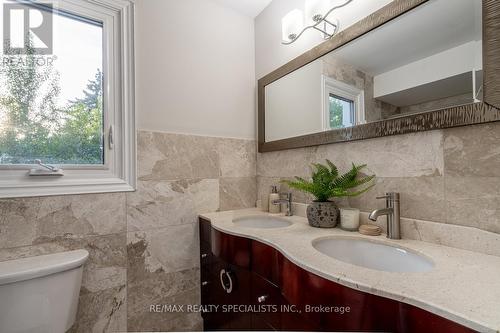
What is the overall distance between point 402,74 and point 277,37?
91cm

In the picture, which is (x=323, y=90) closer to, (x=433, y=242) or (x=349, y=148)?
(x=349, y=148)

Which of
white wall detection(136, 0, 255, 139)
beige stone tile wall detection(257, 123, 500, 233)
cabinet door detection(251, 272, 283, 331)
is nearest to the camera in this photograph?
beige stone tile wall detection(257, 123, 500, 233)

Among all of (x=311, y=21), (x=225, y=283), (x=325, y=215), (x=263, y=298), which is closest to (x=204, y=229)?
(x=225, y=283)

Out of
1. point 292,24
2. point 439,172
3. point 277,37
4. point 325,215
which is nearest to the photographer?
point 439,172

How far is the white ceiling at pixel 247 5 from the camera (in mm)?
1574

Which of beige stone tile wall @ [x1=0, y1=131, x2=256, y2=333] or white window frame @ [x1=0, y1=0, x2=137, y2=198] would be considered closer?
beige stone tile wall @ [x1=0, y1=131, x2=256, y2=333]

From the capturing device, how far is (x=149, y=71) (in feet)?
4.27

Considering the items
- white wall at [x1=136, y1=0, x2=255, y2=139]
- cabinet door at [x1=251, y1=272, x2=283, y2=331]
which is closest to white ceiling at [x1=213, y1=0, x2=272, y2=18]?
white wall at [x1=136, y1=0, x2=255, y2=139]

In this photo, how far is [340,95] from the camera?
117 centimetres

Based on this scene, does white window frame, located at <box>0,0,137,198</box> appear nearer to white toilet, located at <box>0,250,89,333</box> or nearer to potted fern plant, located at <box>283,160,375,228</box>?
white toilet, located at <box>0,250,89,333</box>

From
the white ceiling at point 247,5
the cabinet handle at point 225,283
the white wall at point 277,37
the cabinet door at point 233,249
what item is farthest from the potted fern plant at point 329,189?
the white ceiling at point 247,5

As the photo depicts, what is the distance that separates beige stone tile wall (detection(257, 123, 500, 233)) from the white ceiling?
1203mm

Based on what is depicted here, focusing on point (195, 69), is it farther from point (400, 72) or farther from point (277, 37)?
point (400, 72)

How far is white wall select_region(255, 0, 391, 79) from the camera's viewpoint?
1145 millimetres
